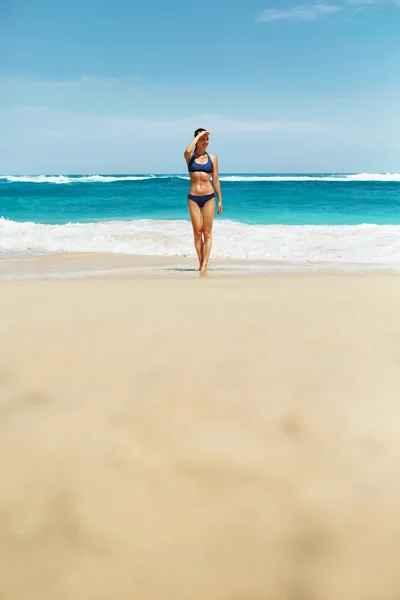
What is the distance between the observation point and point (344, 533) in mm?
1556

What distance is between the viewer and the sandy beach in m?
1.45

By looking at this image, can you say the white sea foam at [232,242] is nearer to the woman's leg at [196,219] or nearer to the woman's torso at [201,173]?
the woman's leg at [196,219]

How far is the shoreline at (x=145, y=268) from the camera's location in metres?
7.08

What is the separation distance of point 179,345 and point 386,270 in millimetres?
5300

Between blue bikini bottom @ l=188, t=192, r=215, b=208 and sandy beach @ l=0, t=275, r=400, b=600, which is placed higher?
blue bikini bottom @ l=188, t=192, r=215, b=208

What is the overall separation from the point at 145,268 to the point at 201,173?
147cm

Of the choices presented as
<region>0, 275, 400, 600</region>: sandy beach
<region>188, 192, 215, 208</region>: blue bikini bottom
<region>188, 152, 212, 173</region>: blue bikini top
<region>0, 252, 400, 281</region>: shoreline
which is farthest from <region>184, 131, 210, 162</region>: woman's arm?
<region>0, 275, 400, 600</region>: sandy beach

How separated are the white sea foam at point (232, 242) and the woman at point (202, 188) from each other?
228 cm

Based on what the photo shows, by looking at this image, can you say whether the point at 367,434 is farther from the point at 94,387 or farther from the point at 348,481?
the point at 94,387

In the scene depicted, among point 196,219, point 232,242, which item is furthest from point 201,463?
point 232,242

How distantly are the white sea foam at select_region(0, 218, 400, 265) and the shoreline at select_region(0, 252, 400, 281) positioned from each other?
0.96m

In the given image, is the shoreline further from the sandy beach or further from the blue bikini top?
the sandy beach

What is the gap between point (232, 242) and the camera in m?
12.0

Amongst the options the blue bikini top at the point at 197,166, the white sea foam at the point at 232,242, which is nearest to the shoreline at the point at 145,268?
the white sea foam at the point at 232,242
